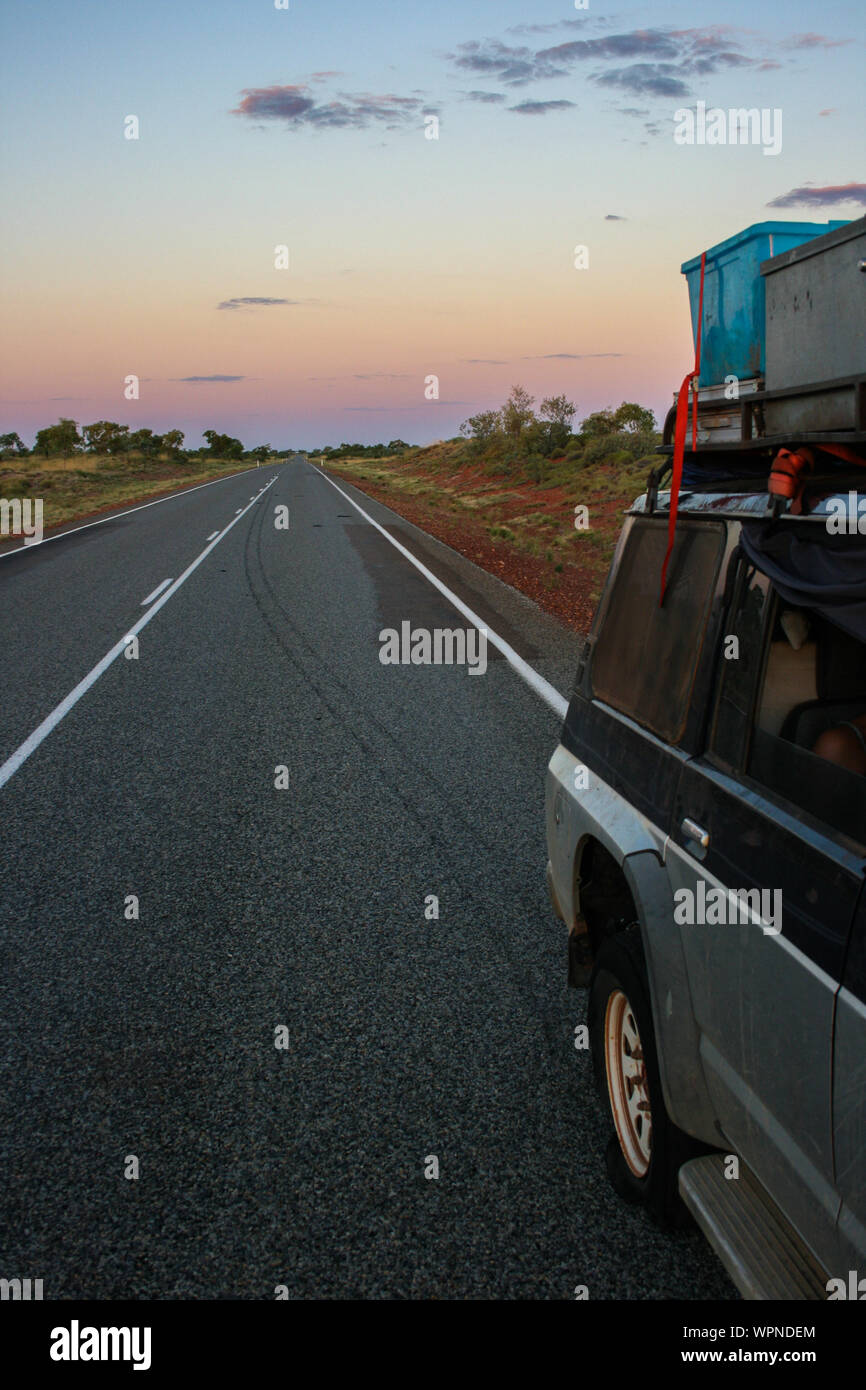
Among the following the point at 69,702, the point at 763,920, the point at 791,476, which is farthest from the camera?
the point at 69,702

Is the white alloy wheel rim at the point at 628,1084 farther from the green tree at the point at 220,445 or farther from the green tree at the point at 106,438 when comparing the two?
the green tree at the point at 220,445

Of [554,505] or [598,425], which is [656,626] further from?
[598,425]

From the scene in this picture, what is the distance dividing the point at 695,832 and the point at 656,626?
80cm

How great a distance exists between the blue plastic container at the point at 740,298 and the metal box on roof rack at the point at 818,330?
6.2 inches

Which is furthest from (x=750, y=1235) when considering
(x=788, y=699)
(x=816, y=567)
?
(x=816, y=567)

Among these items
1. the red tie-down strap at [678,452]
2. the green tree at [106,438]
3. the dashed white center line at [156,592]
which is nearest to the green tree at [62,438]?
the green tree at [106,438]

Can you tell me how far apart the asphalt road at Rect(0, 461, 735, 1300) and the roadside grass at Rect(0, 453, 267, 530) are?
2573 cm

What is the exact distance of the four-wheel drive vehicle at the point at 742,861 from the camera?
208 cm

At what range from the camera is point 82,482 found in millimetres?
60219

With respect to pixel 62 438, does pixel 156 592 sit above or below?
below

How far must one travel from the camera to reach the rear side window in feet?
9.61

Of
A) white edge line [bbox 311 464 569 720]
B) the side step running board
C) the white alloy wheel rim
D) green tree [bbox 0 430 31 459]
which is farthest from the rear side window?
green tree [bbox 0 430 31 459]

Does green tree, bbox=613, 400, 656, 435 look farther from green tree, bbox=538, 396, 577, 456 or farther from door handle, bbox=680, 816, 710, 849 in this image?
door handle, bbox=680, 816, 710, 849
